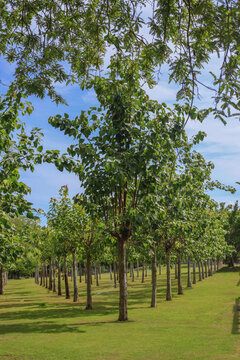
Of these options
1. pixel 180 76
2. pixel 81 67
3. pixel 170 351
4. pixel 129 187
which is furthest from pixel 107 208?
pixel 180 76

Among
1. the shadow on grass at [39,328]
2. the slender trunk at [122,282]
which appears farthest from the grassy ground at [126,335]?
the slender trunk at [122,282]

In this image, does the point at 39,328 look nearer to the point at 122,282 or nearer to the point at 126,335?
the point at 122,282

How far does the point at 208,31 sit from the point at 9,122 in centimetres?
755

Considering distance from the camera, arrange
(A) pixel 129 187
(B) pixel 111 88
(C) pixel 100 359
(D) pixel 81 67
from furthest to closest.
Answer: (A) pixel 129 187
(C) pixel 100 359
(D) pixel 81 67
(B) pixel 111 88

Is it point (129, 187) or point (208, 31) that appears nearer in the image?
point (208, 31)

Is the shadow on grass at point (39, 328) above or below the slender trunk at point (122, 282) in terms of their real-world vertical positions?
below

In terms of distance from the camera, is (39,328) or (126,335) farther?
(39,328)

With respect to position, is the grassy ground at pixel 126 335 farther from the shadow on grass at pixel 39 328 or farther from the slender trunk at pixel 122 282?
the slender trunk at pixel 122 282

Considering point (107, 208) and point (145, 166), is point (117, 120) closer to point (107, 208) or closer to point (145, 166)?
point (145, 166)

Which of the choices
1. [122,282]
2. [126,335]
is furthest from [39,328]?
[126,335]

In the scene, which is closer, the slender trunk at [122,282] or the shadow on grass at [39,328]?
the shadow on grass at [39,328]

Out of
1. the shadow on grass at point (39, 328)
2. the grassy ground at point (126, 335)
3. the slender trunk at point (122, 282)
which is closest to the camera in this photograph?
the grassy ground at point (126, 335)

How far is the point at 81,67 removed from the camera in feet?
29.6

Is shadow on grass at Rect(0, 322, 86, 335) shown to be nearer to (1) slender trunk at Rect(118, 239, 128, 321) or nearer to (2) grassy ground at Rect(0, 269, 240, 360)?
(2) grassy ground at Rect(0, 269, 240, 360)
